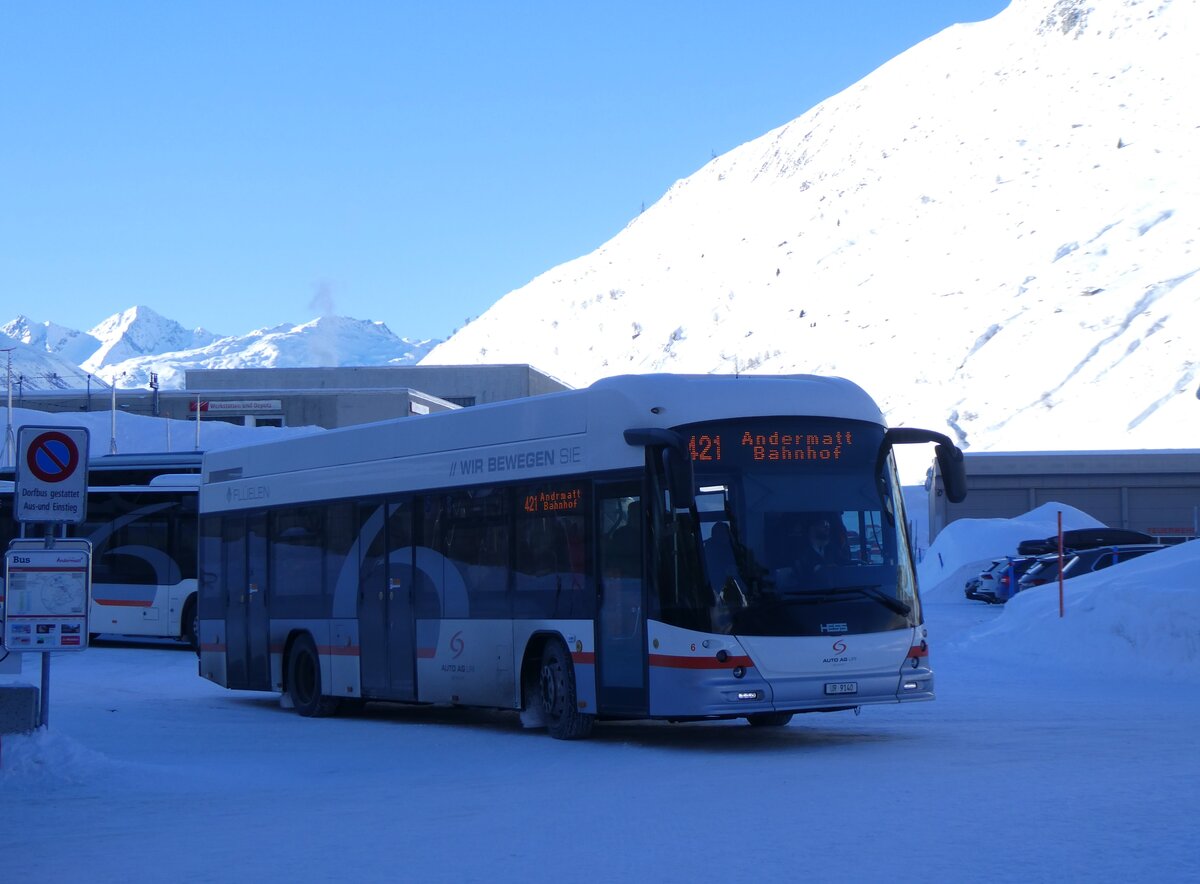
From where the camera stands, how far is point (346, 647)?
17219mm

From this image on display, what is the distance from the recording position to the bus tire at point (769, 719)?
49.7 feet

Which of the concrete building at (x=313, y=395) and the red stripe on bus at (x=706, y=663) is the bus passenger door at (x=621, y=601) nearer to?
the red stripe on bus at (x=706, y=663)

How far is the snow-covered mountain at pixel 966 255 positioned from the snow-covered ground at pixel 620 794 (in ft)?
225

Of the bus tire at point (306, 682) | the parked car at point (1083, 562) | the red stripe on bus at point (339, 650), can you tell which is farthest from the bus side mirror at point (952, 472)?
the parked car at point (1083, 562)

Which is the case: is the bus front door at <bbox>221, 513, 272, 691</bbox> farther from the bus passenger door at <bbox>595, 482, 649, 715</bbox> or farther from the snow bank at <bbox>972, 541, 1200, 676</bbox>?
the snow bank at <bbox>972, 541, 1200, 676</bbox>

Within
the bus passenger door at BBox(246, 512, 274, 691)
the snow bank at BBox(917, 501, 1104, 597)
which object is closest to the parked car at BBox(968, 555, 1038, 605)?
the snow bank at BBox(917, 501, 1104, 597)

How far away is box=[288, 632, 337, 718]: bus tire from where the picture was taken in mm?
17703

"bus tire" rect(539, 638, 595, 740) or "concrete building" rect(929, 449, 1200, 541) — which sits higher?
"concrete building" rect(929, 449, 1200, 541)

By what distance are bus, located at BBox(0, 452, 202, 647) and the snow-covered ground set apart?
10226 millimetres

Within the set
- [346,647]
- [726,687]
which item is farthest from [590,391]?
[346,647]

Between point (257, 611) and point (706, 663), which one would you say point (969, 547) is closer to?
point (257, 611)

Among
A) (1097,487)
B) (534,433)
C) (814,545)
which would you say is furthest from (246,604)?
(1097,487)

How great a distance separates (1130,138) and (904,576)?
118 metres

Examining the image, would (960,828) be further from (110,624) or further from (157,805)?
(110,624)
